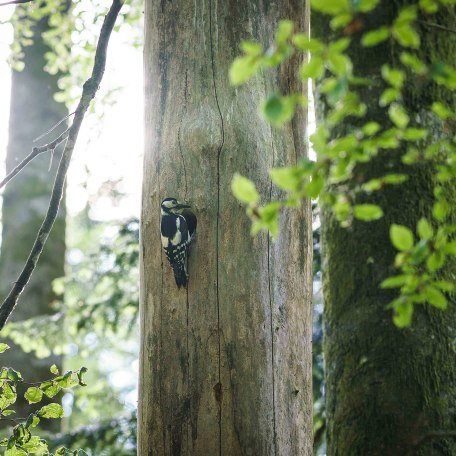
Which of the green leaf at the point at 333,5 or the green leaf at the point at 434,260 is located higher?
the green leaf at the point at 333,5

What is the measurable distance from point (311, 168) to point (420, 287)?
13.6 inches

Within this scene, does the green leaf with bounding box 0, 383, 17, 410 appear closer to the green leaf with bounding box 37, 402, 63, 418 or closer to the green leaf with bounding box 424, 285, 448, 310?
the green leaf with bounding box 37, 402, 63, 418

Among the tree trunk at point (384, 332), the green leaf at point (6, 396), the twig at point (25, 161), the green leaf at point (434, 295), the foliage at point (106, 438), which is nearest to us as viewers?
the green leaf at point (434, 295)

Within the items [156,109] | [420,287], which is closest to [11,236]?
[156,109]

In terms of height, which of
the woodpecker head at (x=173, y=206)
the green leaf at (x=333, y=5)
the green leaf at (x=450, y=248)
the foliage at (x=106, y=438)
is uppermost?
the green leaf at (x=333, y=5)

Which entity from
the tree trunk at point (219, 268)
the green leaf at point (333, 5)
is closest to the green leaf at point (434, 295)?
the green leaf at point (333, 5)

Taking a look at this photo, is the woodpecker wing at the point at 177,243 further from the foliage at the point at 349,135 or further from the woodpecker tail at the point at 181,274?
the foliage at the point at 349,135

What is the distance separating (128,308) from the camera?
5379 mm

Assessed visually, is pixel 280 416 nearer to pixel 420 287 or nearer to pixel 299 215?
pixel 299 215

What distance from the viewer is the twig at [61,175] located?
233 centimetres

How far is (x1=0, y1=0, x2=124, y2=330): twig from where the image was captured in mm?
2327

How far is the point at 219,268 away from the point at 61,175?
0.74 m

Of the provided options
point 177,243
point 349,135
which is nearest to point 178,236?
point 177,243

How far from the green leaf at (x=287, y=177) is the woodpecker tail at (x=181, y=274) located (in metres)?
1.04
